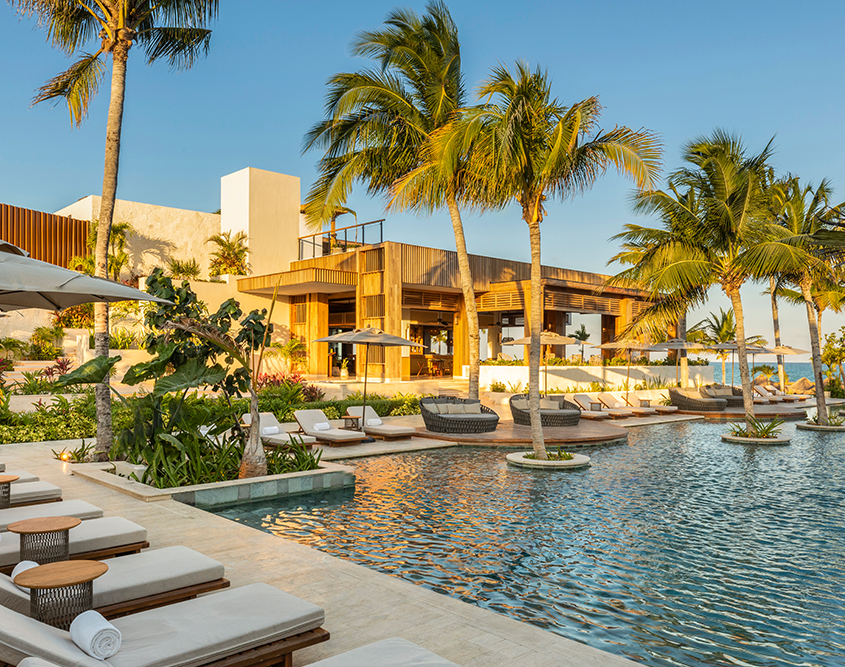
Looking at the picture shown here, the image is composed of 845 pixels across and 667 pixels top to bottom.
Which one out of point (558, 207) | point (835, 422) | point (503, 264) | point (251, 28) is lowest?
point (835, 422)

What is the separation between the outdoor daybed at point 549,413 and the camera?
1645cm

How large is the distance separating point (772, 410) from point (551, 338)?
9.14m

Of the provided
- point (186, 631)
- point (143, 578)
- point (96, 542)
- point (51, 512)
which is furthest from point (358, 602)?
point (51, 512)

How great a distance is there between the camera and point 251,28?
1470cm

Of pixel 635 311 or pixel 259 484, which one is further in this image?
pixel 635 311

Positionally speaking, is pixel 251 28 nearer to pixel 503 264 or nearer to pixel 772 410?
pixel 503 264

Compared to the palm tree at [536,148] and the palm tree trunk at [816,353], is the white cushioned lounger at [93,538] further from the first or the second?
the palm tree trunk at [816,353]

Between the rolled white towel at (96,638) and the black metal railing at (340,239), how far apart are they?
21137 millimetres

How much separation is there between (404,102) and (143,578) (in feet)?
46.3

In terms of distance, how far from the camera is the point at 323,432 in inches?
497

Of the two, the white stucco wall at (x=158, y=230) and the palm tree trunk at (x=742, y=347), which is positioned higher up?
the white stucco wall at (x=158, y=230)

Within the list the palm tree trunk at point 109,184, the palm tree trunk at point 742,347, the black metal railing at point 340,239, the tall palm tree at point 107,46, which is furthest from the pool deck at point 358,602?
the black metal railing at point 340,239

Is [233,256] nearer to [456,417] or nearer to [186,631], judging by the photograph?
[456,417]

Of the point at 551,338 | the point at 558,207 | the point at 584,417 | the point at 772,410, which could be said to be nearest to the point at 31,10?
the point at 558,207
